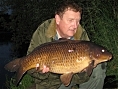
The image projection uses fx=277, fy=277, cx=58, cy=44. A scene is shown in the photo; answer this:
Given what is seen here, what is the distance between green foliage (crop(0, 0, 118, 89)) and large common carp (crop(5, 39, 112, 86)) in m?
1.49

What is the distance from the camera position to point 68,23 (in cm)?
249

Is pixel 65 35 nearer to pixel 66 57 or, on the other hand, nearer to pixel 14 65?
pixel 66 57

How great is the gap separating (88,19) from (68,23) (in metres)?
2.31

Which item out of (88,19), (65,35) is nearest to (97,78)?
(65,35)

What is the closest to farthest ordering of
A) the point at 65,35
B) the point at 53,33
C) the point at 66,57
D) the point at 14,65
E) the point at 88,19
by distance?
the point at 66,57 → the point at 14,65 → the point at 65,35 → the point at 53,33 → the point at 88,19

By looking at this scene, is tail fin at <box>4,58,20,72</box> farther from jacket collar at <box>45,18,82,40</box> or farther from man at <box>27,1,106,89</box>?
jacket collar at <box>45,18,82,40</box>

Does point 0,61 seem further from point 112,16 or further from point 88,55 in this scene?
point 88,55

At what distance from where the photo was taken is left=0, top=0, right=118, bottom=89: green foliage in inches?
158

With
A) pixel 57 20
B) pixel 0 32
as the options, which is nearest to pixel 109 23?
pixel 57 20

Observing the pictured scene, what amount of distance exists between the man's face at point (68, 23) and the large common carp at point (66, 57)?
24 cm

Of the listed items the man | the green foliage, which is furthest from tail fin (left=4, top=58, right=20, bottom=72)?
the green foliage

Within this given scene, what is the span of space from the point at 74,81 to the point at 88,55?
56 cm

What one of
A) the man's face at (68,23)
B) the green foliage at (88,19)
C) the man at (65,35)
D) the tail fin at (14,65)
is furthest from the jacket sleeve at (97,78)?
the green foliage at (88,19)

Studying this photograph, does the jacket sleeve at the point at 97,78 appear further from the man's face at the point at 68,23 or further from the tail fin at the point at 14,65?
the tail fin at the point at 14,65
